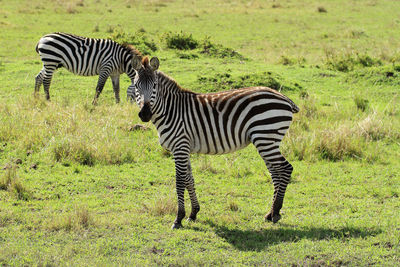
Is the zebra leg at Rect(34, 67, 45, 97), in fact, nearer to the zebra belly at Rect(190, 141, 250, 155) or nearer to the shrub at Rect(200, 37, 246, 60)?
the shrub at Rect(200, 37, 246, 60)

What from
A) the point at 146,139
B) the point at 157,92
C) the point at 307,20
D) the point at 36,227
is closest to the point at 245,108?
the point at 157,92

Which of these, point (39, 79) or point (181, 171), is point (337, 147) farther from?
point (39, 79)

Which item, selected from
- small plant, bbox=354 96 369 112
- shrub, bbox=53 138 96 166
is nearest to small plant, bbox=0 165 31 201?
shrub, bbox=53 138 96 166

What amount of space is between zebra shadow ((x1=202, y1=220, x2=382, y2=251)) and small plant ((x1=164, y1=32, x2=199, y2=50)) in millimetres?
13775

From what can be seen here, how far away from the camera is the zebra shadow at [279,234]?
6.73m

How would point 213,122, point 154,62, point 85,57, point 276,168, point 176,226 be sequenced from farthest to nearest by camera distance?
point 85,57 → point 213,122 → point 276,168 → point 176,226 → point 154,62

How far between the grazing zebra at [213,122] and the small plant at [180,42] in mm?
12804

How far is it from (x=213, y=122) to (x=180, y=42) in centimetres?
1323

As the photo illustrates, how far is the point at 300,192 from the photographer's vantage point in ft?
28.9

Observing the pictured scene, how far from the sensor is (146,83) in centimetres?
700

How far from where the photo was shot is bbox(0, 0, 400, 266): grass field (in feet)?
21.5

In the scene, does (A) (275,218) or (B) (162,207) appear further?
(B) (162,207)

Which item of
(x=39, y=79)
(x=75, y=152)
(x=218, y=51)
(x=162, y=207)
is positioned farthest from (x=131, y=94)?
(x=162, y=207)

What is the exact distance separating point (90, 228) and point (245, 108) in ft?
8.77
